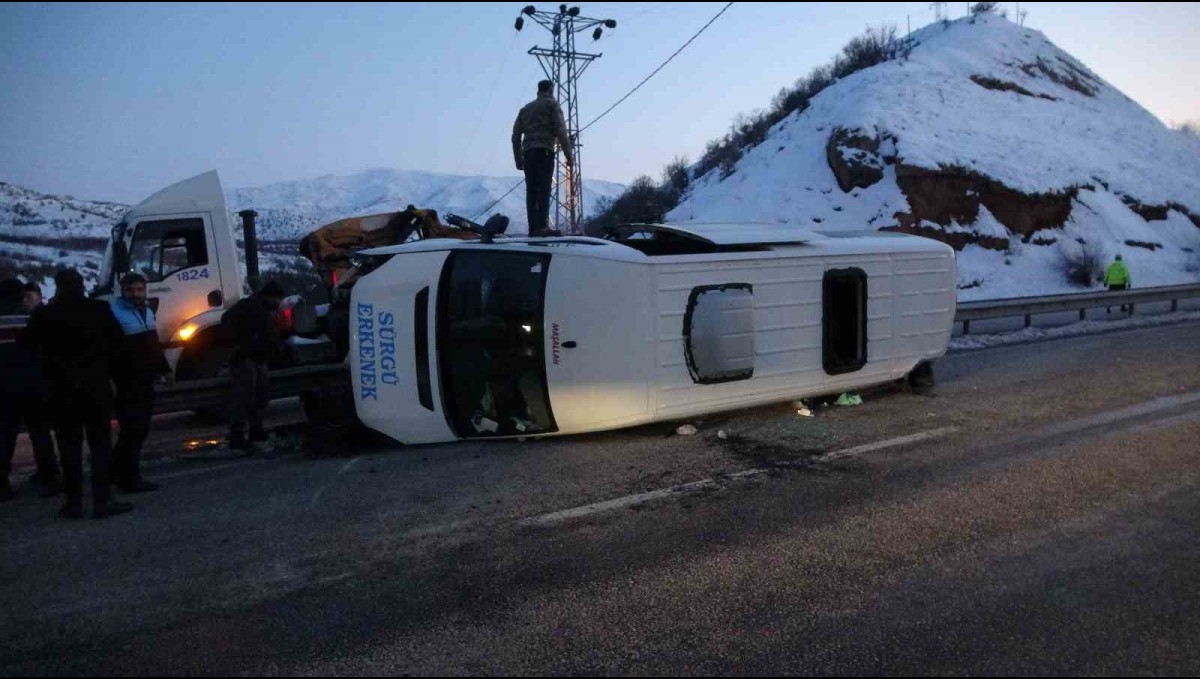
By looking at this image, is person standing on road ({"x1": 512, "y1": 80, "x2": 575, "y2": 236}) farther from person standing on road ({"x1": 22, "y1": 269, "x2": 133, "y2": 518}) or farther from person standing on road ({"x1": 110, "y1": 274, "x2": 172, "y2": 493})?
person standing on road ({"x1": 22, "y1": 269, "x2": 133, "y2": 518})

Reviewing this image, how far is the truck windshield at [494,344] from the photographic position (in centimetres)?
641

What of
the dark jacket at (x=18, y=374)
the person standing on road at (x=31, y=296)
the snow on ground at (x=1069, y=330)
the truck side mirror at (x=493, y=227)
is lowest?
the snow on ground at (x=1069, y=330)

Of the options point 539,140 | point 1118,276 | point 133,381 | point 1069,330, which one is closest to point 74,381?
point 133,381

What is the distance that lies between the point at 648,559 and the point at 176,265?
696 cm

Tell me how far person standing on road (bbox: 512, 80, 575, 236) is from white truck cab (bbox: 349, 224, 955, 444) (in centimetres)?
376

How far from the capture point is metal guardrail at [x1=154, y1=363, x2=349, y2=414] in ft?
24.7

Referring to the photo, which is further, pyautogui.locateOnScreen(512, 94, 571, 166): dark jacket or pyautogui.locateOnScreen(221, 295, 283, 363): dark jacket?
pyautogui.locateOnScreen(512, 94, 571, 166): dark jacket

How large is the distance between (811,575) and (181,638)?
9.37 feet

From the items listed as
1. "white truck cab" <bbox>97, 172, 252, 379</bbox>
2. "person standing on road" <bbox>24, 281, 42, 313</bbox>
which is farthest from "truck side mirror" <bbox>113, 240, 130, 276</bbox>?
"person standing on road" <bbox>24, 281, 42, 313</bbox>

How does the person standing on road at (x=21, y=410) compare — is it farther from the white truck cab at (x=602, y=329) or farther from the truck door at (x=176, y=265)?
the truck door at (x=176, y=265)

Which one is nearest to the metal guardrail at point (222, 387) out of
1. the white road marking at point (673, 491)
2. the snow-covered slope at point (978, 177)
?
the white road marking at point (673, 491)

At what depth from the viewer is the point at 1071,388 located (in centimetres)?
829

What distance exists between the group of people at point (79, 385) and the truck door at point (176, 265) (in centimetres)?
209

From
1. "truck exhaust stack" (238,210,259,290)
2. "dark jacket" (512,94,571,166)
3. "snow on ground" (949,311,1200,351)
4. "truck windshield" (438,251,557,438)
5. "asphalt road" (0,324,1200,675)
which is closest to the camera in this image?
"asphalt road" (0,324,1200,675)
